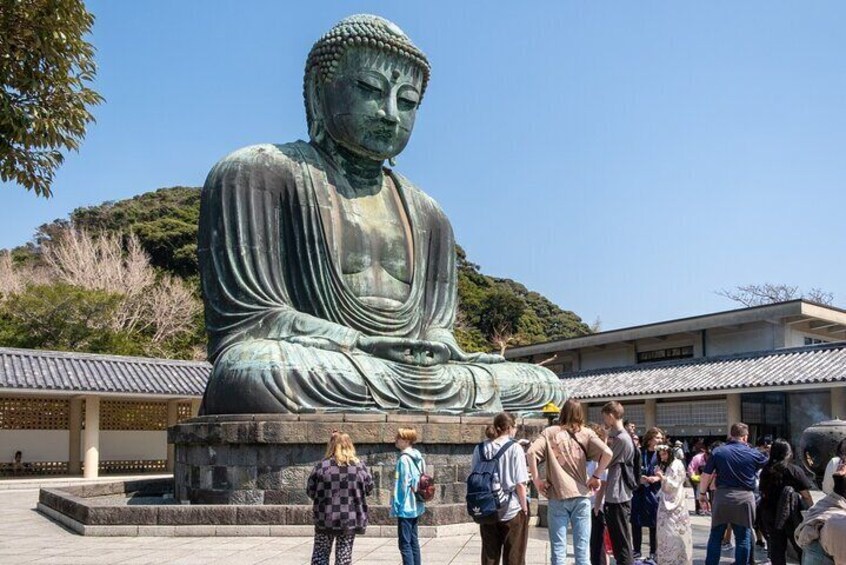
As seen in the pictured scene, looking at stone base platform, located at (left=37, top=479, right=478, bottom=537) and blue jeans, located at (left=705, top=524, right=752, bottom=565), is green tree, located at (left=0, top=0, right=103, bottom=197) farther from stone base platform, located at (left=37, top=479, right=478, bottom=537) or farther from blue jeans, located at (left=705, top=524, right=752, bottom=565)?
blue jeans, located at (left=705, top=524, right=752, bottom=565)

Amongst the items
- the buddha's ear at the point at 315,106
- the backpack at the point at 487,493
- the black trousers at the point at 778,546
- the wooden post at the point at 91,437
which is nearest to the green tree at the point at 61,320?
the wooden post at the point at 91,437

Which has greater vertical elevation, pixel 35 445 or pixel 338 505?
pixel 338 505

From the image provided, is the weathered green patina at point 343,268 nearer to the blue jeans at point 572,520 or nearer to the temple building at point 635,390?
the blue jeans at point 572,520

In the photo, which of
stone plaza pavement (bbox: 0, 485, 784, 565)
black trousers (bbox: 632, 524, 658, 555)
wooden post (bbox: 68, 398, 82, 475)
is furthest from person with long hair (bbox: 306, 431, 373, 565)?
wooden post (bbox: 68, 398, 82, 475)

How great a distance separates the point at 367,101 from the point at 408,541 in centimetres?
694

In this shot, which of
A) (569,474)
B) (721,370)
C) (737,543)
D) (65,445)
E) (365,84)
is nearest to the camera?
(569,474)

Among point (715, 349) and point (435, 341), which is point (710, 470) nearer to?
point (435, 341)

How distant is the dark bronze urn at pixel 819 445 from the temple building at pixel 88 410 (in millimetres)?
19816

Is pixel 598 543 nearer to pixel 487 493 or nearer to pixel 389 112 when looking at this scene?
pixel 487 493

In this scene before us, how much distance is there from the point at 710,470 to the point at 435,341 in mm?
4690

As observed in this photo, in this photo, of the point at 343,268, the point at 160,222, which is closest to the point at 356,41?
the point at 343,268

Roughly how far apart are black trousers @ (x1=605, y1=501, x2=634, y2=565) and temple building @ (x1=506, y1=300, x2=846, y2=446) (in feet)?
45.8

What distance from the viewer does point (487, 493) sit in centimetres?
582

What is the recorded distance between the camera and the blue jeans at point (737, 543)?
278 inches
